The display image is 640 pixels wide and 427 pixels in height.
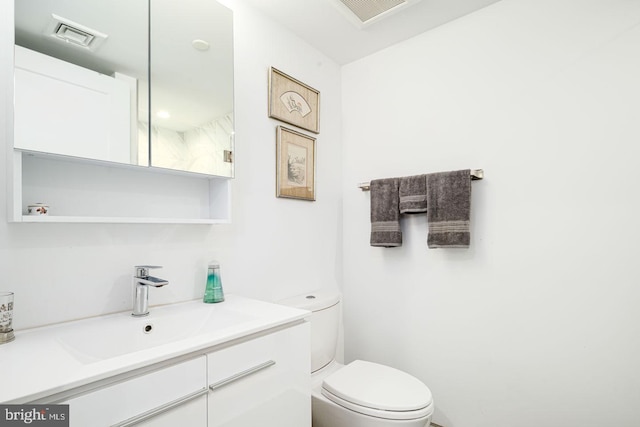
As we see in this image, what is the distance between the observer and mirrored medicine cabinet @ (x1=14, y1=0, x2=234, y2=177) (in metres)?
0.93

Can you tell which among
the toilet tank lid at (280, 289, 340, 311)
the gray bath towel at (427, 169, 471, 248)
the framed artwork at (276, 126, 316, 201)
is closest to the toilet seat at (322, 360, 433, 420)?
the toilet tank lid at (280, 289, 340, 311)

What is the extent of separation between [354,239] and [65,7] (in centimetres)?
172

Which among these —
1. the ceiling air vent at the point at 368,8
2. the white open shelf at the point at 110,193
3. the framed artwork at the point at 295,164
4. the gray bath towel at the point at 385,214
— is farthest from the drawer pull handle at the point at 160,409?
the ceiling air vent at the point at 368,8

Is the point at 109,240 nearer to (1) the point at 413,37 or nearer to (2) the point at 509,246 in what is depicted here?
(2) the point at 509,246

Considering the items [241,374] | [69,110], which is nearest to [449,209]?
[241,374]

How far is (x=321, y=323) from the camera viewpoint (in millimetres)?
1602

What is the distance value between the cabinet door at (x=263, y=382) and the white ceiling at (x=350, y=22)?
1.54m

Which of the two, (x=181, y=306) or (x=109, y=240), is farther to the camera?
(x=181, y=306)

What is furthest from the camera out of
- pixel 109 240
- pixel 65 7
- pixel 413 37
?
pixel 413 37

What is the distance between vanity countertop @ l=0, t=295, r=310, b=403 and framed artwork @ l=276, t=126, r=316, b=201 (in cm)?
66

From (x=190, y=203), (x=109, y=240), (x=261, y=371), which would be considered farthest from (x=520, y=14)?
(x=109, y=240)

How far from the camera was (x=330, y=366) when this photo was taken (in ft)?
5.56

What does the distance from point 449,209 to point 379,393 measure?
0.91 meters

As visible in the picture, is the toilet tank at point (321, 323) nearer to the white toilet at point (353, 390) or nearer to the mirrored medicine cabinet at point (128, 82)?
the white toilet at point (353, 390)
